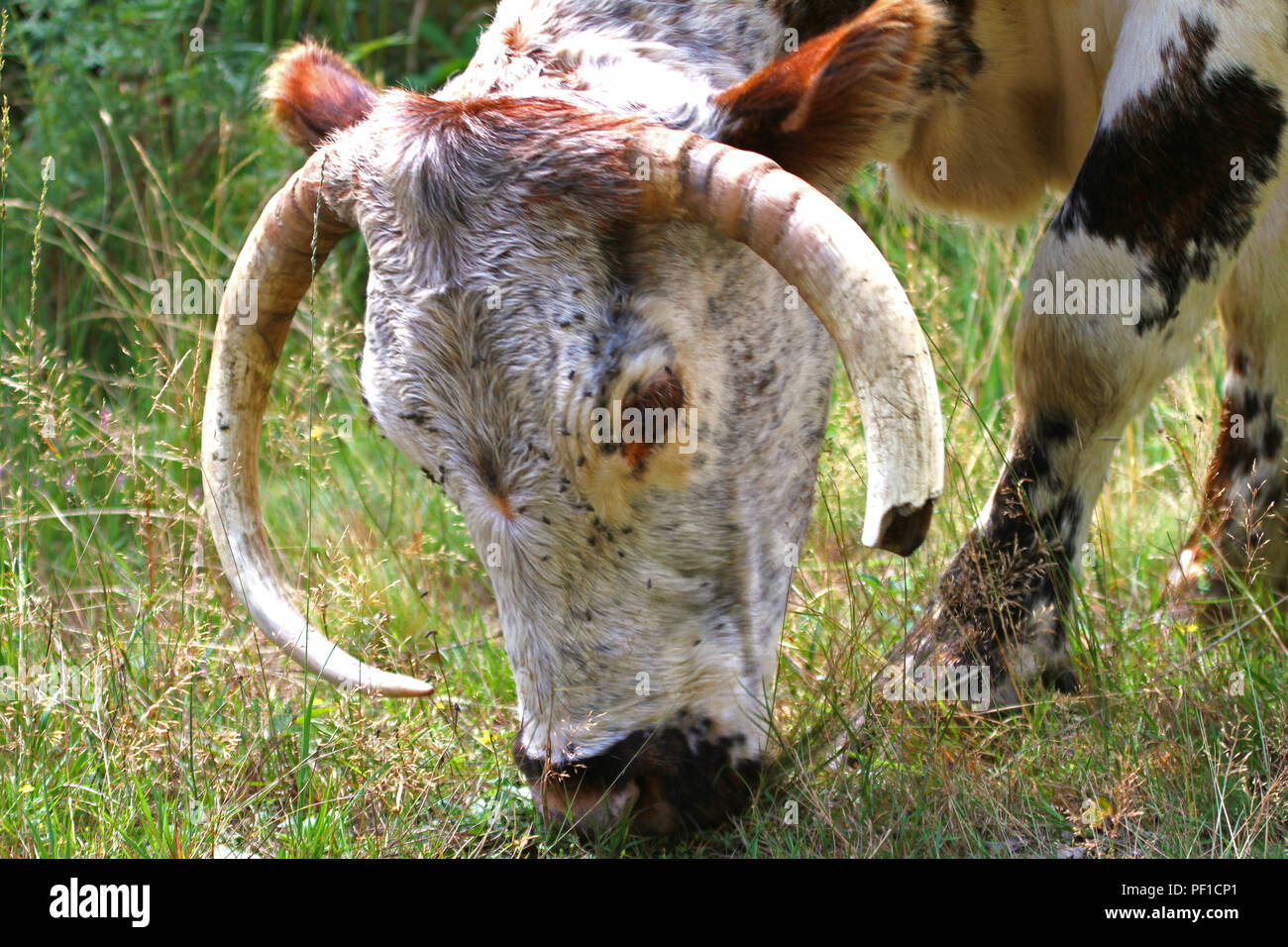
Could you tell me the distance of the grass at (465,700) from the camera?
120 inches

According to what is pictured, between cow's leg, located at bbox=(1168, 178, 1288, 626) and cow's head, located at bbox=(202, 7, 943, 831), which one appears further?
cow's leg, located at bbox=(1168, 178, 1288, 626)

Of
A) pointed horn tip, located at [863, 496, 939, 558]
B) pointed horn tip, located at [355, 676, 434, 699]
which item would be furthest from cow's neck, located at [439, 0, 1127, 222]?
pointed horn tip, located at [355, 676, 434, 699]

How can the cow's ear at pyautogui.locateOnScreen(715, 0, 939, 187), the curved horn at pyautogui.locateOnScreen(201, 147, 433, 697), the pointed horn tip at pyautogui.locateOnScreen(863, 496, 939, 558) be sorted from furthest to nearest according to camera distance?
the curved horn at pyautogui.locateOnScreen(201, 147, 433, 697)
the cow's ear at pyautogui.locateOnScreen(715, 0, 939, 187)
the pointed horn tip at pyautogui.locateOnScreen(863, 496, 939, 558)

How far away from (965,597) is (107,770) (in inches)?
80.8

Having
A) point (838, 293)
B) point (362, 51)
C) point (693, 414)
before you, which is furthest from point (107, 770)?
point (362, 51)

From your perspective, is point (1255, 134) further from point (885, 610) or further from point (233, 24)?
point (233, 24)

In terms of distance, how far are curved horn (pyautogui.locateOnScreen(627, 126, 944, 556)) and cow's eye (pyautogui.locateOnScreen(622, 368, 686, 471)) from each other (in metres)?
0.31

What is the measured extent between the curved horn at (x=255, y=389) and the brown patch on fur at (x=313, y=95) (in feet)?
0.72

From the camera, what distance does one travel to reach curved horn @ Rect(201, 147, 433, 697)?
3084 mm

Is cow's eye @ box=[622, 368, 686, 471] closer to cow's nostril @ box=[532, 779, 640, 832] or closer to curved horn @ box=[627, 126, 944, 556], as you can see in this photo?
curved horn @ box=[627, 126, 944, 556]

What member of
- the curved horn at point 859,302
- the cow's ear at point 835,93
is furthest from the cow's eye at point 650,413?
the cow's ear at point 835,93

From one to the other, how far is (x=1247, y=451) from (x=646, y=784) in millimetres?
2060

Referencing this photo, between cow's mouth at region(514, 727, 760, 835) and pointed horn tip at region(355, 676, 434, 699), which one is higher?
pointed horn tip at region(355, 676, 434, 699)

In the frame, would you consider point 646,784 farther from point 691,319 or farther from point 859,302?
point 859,302
